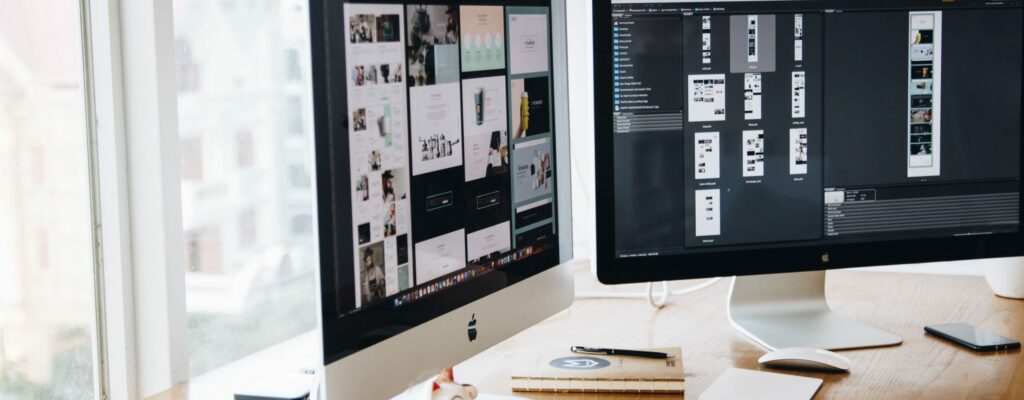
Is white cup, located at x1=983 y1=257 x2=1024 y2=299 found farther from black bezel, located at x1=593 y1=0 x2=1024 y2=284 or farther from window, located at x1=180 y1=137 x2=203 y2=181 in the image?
window, located at x1=180 y1=137 x2=203 y2=181

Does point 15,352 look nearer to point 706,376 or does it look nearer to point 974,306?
point 706,376

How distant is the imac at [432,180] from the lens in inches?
31.9

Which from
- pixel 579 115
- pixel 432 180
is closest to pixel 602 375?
pixel 432 180

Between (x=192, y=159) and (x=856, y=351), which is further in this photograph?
(x=192, y=159)

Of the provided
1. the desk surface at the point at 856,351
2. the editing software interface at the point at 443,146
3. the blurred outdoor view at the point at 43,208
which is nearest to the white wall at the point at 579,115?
the desk surface at the point at 856,351

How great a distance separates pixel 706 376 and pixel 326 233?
56 cm

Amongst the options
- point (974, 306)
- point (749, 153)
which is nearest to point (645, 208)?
point (749, 153)

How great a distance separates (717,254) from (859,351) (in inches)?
8.9

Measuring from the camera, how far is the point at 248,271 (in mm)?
2322

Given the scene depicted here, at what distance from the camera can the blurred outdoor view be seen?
65.4 inches

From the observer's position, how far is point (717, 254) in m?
1.22

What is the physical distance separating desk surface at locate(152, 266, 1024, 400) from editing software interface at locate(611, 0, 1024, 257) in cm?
15

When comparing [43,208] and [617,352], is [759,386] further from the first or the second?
[43,208]

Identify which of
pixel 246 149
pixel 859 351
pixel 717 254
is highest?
pixel 246 149
